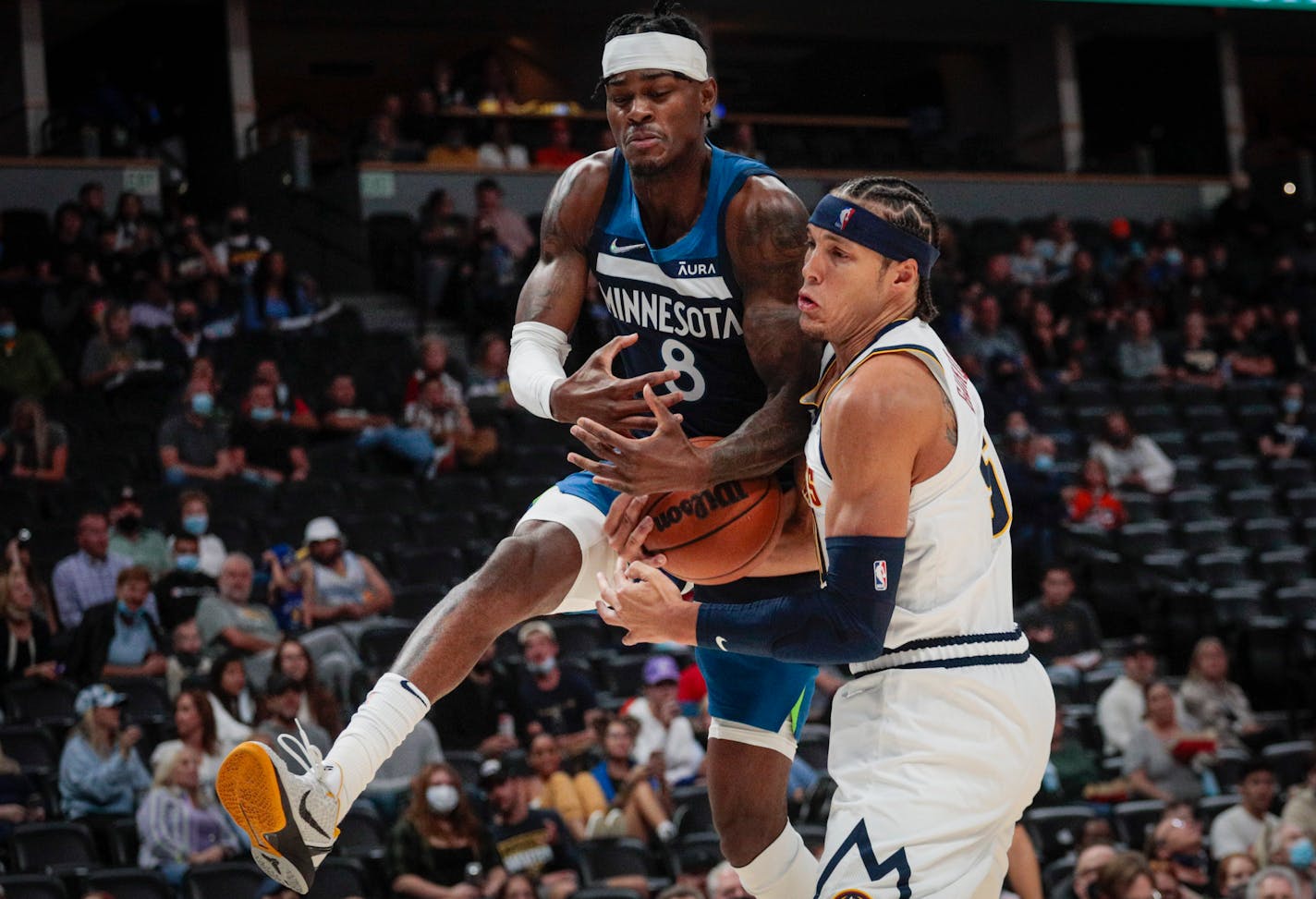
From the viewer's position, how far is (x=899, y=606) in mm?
3826

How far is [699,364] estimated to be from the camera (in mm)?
4586

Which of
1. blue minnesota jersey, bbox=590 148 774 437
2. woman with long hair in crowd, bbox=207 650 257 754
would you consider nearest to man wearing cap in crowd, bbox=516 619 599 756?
woman with long hair in crowd, bbox=207 650 257 754

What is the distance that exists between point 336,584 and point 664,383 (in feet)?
20.7

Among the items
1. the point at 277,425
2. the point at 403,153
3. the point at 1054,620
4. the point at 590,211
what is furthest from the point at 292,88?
the point at 590,211

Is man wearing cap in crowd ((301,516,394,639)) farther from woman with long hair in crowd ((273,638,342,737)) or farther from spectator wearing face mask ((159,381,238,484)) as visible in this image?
spectator wearing face mask ((159,381,238,484))

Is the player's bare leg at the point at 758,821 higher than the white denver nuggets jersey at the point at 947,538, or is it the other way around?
the white denver nuggets jersey at the point at 947,538

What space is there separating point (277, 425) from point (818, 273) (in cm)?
865

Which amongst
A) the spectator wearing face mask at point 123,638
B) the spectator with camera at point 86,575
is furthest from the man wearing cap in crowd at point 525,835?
the spectator with camera at point 86,575

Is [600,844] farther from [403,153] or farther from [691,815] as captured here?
[403,153]

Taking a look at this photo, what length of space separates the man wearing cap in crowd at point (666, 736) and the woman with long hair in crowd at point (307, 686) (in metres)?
1.60

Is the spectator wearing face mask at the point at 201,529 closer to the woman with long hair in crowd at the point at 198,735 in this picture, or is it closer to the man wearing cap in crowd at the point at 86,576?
the man wearing cap in crowd at the point at 86,576

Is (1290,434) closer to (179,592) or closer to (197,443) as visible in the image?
(197,443)

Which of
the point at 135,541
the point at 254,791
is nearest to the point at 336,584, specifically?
the point at 135,541

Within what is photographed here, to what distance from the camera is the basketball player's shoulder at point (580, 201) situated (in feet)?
15.5
